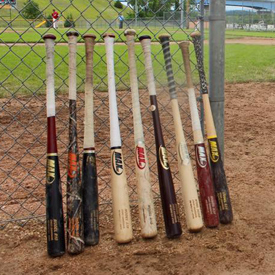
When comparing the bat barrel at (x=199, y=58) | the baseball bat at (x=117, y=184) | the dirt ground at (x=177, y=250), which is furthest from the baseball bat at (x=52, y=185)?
the bat barrel at (x=199, y=58)

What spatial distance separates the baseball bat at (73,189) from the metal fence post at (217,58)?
36.4 inches

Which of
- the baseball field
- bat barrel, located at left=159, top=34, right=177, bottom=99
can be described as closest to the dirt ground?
the baseball field

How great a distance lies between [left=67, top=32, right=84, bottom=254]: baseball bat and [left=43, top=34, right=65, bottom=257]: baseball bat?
0.17ft

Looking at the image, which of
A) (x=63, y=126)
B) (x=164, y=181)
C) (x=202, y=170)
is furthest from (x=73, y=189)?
(x=63, y=126)

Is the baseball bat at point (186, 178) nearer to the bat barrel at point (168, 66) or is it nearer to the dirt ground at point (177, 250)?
→ the bat barrel at point (168, 66)

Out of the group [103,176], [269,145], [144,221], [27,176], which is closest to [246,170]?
[269,145]

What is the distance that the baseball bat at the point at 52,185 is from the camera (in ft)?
7.71

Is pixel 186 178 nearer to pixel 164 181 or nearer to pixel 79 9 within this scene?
pixel 164 181

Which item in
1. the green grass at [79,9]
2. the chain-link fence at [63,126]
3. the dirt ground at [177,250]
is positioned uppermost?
the green grass at [79,9]

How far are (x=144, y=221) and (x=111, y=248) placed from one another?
248mm

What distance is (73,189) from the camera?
7.98 ft

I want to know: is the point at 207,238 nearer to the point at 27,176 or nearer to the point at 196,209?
the point at 196,209

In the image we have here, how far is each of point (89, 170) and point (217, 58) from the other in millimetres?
1132

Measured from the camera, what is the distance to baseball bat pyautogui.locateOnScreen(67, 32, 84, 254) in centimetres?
237
